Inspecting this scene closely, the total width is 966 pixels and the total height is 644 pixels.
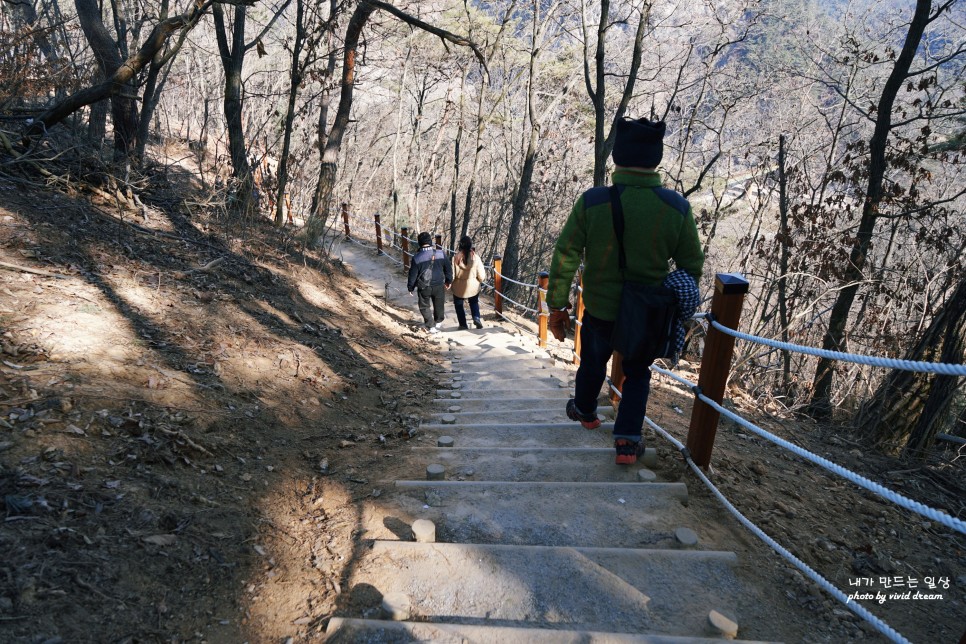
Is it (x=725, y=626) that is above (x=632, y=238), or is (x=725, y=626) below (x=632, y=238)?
below

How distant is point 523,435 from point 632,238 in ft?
5.89

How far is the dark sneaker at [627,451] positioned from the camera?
3.31 meters

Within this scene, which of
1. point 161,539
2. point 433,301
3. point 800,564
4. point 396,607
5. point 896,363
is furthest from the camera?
point 433,301

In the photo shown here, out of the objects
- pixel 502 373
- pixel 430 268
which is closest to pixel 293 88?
pixel 430 268

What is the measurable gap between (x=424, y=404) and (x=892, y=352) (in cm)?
676

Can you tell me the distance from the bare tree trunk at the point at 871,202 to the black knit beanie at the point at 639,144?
19.0 feet

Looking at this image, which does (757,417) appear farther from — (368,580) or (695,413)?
(368,580)

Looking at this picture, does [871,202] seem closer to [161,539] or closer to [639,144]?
[639,144]

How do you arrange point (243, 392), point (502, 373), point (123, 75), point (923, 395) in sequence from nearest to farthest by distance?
point (243, 392), point (923, 395), point (123, 75), point (502, 373)

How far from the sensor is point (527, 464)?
11.6 ft

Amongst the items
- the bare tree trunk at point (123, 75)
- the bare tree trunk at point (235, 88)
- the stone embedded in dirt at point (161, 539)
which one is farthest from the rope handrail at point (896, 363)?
the bare tree trunk at point (235, 88)

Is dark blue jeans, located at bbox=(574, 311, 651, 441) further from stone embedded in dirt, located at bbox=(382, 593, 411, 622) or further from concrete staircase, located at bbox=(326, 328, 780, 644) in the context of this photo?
stone embedded in dirt, located at bbox=(382, 593, 411, 622)

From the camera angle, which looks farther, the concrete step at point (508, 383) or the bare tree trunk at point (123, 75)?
the bare tree trunk at point (123, 75)

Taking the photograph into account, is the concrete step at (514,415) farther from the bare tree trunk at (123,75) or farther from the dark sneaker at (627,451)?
the bare tree trunk at (123,75)
